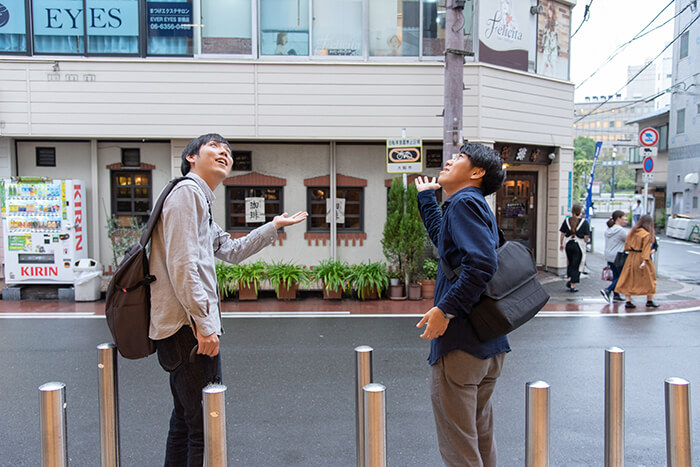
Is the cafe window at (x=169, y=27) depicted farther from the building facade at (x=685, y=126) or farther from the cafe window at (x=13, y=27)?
the building facade at (x=685, y=126)

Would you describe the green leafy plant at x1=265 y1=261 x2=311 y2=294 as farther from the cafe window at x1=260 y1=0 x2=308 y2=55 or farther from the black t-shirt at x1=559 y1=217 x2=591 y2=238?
the black t-shirt at x1=559 y1=217 x2=591 y2=238

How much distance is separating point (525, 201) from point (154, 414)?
10778 millimetres

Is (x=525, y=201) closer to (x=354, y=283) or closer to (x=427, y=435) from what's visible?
(x=354, y=283)

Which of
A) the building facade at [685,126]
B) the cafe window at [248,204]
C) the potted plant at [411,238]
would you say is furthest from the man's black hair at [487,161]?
the building facade at [685,126]

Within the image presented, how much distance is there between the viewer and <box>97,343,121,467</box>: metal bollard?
2.72m

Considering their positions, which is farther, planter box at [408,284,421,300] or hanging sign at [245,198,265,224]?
hanging sign at [245,198,265,224]

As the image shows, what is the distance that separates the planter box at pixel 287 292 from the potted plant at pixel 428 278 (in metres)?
2.41

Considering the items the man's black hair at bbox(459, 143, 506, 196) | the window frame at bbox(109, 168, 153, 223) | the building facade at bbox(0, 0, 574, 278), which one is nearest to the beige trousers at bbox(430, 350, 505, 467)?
the man's black hair at bbox(459, 143, 506, 196)

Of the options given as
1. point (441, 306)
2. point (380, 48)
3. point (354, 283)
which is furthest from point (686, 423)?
point (380, 48)

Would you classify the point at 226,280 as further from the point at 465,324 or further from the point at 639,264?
the point at 465,324

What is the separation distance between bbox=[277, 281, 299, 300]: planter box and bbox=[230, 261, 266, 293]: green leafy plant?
16.6 inches

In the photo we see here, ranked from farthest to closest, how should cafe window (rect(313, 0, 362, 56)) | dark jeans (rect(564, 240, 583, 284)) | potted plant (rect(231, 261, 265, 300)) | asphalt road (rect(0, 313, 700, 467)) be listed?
cafe window (rect(313, 0, 362, 56)) → dark jeans (rect(564, 240, 583, 284)) → potted plant (rect(231, 261, 265, 300)) → asphalt road (rect(0, 313, 700, 467))

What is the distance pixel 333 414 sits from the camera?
4.68 metres

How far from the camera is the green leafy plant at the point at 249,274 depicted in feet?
33.3
